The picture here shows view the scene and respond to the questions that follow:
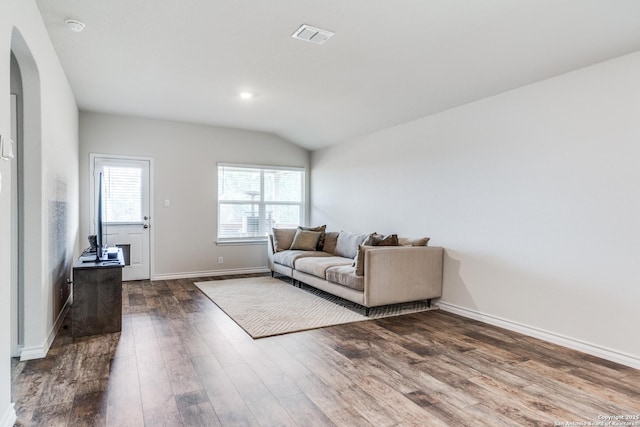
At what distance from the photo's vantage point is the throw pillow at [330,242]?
583cm

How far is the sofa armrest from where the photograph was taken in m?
3.91

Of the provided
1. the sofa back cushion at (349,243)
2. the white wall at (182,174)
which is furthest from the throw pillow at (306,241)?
the white wall at (182,174)

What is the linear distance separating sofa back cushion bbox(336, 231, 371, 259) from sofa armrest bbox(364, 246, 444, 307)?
1150 millimetres

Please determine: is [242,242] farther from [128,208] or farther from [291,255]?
[128,208]

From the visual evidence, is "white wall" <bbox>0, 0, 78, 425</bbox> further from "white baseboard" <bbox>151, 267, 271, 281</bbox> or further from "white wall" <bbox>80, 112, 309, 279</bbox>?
"white baseboard" <bbox>151, 267, 271, 281</bbox>

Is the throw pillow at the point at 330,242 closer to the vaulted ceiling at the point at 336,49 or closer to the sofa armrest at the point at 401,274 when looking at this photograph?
the sofa armrest at the point at 401,274

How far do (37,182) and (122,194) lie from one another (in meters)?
3.03

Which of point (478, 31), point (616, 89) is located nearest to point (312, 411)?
point (478, 31)

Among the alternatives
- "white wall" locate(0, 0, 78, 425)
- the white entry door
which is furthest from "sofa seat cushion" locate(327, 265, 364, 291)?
the white entry door

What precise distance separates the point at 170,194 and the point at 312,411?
4714 mm

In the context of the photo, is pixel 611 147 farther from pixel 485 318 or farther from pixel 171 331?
pixel 171 331

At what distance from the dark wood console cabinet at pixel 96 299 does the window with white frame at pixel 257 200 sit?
2.99 m

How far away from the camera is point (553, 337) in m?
3.25

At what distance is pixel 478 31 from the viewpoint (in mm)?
2787
